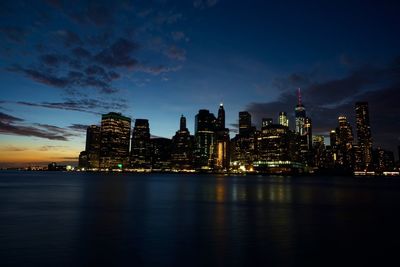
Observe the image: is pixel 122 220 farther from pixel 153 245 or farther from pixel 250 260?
pixel 250 260

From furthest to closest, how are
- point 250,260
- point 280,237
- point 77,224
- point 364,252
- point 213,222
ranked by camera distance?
point 213,222
point 77,224
point 280,237
point 364,252
point 250,260

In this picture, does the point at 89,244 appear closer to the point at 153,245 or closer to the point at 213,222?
the point at 153,245

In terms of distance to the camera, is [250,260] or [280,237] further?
[280,237]

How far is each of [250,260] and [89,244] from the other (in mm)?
10760

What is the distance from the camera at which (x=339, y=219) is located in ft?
115

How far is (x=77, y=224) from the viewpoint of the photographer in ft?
98.7

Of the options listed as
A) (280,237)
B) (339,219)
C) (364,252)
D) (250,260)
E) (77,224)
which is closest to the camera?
(250,260)

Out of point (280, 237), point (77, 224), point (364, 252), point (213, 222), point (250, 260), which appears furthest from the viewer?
point (213, 222)

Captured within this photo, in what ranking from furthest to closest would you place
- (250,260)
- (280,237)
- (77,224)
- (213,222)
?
(213,222)
(77,224)
(280,237)
(250,260)

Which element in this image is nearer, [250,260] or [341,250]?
[250,260]

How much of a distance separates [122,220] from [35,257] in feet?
45.7

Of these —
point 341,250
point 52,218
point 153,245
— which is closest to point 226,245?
point 153,245

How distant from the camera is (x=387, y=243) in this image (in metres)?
23.0

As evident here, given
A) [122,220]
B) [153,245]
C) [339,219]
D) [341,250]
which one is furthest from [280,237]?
[122,220]
